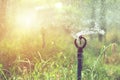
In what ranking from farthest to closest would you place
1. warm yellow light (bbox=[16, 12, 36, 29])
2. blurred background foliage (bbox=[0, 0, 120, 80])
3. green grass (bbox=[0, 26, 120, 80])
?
warm yellow light (bbox=[16, 12, 36, 29])
blurred background foliage (bbox=[0, 0, 120, 80])
green grass (bbox=[0, 26, 120, 80])

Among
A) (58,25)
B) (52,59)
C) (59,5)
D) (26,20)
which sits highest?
(59,5)

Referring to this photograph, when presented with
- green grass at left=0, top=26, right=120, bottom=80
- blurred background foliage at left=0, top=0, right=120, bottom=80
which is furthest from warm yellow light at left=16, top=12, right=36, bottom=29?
green grass at left=0, top=26, right=120, bottom=80

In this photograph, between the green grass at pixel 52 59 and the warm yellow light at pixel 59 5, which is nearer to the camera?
the green grass at pixel 52 59

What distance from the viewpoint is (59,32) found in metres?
7.72

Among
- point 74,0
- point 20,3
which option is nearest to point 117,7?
point 74,0

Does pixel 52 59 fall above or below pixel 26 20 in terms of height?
below

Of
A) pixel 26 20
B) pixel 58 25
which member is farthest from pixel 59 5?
pixel 26 20

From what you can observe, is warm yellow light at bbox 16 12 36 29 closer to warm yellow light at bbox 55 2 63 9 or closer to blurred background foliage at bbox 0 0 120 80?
blurred background foliage at bbox 0 0 120 80

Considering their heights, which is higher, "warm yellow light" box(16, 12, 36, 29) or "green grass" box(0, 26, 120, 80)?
"warm yellow light" box(16, 12, 36, 29)

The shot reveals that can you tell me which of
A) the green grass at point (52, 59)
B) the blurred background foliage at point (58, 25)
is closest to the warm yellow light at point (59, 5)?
the blurred background foliage at point (58, 25)

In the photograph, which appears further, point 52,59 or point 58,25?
point 58,25

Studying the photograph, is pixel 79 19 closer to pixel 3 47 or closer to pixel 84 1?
pixel 84 1

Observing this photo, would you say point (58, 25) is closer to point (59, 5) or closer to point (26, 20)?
point (59, 5)

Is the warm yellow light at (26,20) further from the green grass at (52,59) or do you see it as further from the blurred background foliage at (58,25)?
the green grass at (52,59)
